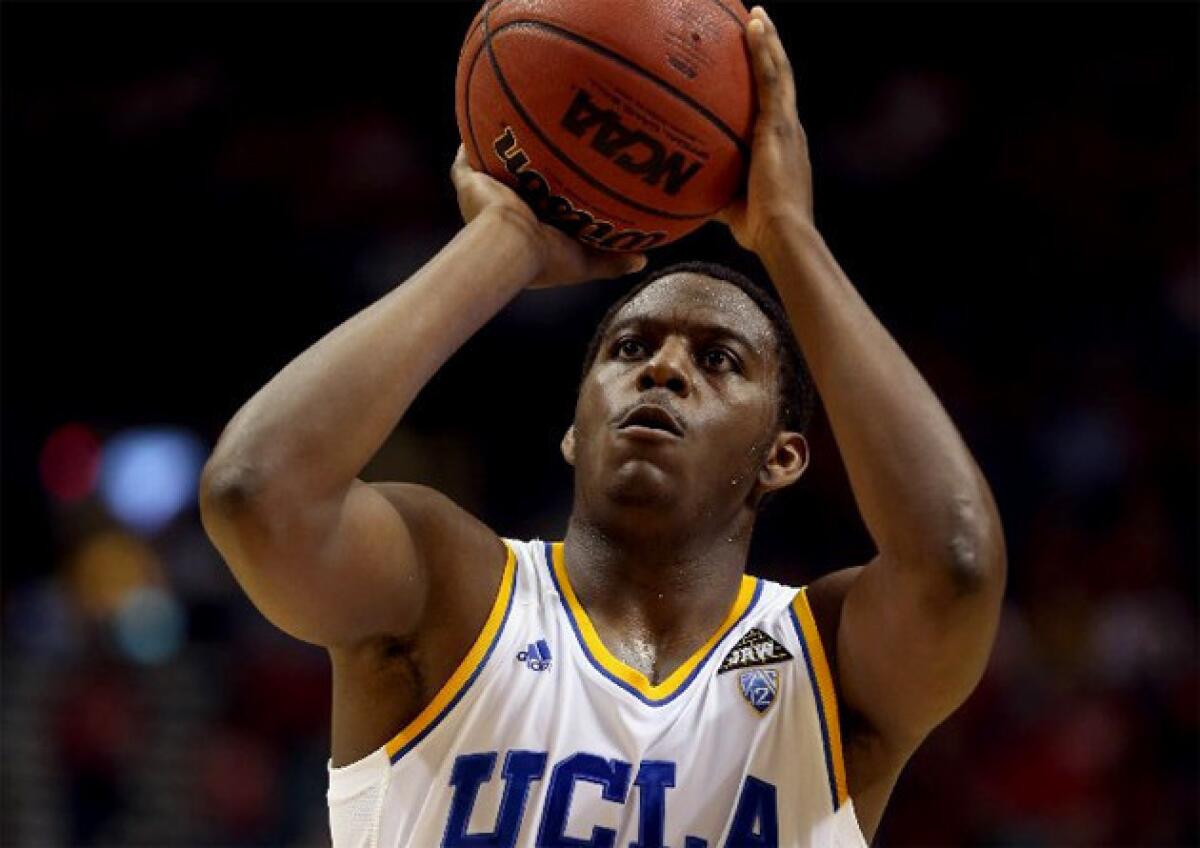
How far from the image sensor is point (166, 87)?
501 inches

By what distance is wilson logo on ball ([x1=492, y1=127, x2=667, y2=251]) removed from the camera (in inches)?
133

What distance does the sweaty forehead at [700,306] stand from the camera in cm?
369

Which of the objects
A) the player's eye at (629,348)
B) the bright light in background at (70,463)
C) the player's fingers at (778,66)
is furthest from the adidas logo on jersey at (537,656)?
the bright light in background at (70,463)

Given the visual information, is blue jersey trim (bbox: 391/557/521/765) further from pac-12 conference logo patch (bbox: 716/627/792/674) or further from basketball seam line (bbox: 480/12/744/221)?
basketball seam line (bbox: 480/12/744/221)

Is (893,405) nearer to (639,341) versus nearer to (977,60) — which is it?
(639,341)

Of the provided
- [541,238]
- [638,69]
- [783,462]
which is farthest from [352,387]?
[783,462]

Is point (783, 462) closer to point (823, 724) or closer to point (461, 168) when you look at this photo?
point (823, 724)

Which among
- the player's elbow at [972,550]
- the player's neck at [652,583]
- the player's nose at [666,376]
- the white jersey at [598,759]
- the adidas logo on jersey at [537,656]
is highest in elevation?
the player's nose at [666,376]

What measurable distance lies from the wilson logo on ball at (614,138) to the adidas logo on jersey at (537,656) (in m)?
0.92

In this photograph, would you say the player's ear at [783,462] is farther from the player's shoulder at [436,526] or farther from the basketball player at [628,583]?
the player's shoulder at [436,526]

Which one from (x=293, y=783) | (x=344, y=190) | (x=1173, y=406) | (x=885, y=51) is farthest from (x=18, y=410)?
(x=1173, y=406)

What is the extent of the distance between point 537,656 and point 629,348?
75cm

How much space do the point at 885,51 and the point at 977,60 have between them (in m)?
0.68

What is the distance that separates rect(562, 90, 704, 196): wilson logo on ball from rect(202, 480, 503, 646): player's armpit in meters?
0.73
